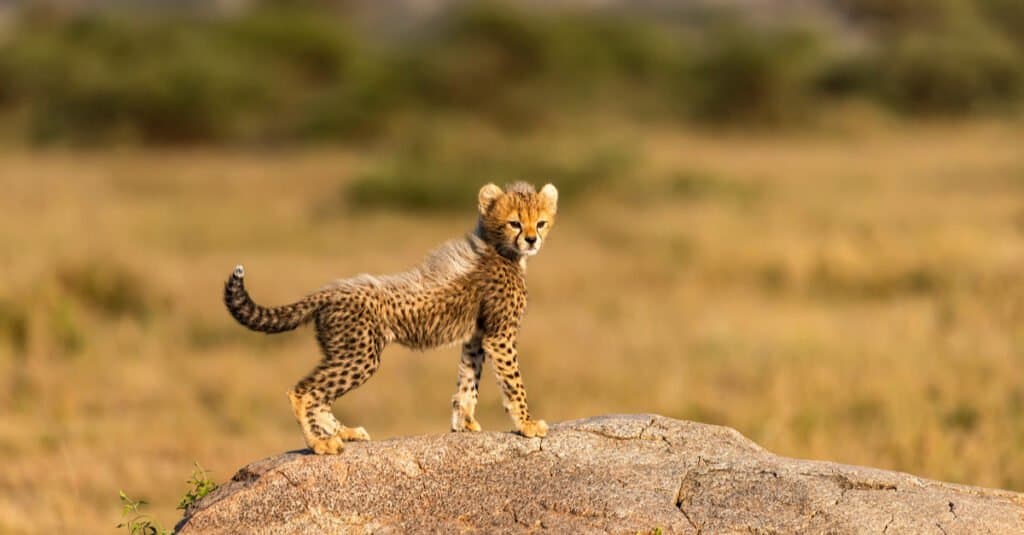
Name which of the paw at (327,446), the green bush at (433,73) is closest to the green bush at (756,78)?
the green bush at (433,73)

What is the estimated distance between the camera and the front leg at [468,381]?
16.9 feet

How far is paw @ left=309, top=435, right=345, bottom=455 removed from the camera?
482cm

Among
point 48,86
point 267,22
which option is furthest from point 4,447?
point 267,22

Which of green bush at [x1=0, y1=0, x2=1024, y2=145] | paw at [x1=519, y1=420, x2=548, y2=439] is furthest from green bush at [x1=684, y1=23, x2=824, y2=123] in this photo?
paw at [x1=519, y1=420, x2=548, y2=439]

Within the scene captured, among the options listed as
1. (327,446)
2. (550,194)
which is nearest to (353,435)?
(327,446)

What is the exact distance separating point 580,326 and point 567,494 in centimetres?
1013

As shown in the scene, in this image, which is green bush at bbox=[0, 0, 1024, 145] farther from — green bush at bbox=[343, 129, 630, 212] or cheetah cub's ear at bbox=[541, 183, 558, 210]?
cheetah cub's ear at bbox=[541, 183, 558, 210]

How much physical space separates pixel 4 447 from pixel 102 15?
36.3 m

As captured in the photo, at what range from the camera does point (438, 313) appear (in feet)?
16.2

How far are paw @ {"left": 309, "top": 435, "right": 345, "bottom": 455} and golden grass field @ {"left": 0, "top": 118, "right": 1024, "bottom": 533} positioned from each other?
4395 millimetres

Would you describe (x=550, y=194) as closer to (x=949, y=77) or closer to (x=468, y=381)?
(x=468, y=381)

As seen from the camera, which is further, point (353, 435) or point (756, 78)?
point (756, 78)

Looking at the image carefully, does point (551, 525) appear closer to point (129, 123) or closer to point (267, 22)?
point (129, 123)

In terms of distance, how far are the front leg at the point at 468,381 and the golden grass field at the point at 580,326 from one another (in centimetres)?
442
